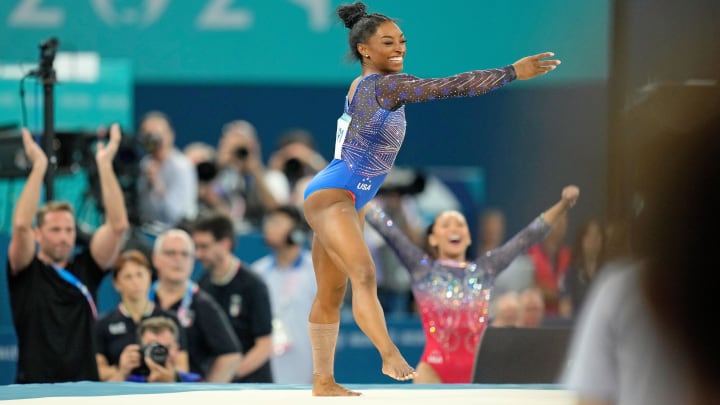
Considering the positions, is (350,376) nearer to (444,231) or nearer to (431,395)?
(444,231)

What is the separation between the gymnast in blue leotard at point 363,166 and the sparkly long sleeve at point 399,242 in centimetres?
111

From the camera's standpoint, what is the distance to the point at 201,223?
6070mm

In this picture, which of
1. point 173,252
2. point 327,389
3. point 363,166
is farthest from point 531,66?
point 173,252

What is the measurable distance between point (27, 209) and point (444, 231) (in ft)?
6.13

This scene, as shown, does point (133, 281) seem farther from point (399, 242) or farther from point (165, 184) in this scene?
point (165, 184)

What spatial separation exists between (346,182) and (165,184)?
3.57 metres

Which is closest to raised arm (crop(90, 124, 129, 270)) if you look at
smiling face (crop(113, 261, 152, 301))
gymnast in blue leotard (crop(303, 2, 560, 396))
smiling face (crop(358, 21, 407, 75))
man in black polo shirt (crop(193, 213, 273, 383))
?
smiling face (crop(113, 261, 152, 301))

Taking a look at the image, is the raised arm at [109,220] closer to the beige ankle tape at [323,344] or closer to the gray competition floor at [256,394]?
the gray competition floor at [256,394]

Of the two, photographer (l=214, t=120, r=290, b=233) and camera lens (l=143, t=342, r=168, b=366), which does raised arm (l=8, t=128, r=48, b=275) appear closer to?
camera lens (l=143, t=342, r=168, b=366)

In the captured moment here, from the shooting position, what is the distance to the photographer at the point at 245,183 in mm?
7000

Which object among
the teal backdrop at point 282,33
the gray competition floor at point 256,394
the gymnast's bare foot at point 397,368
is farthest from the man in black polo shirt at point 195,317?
the teal backdrop at point 282,33

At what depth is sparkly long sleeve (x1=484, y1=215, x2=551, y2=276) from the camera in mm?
5109

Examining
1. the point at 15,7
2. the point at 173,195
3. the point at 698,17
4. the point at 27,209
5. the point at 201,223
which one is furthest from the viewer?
the point at 15,7

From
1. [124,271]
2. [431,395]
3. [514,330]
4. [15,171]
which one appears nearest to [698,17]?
[431,395]
